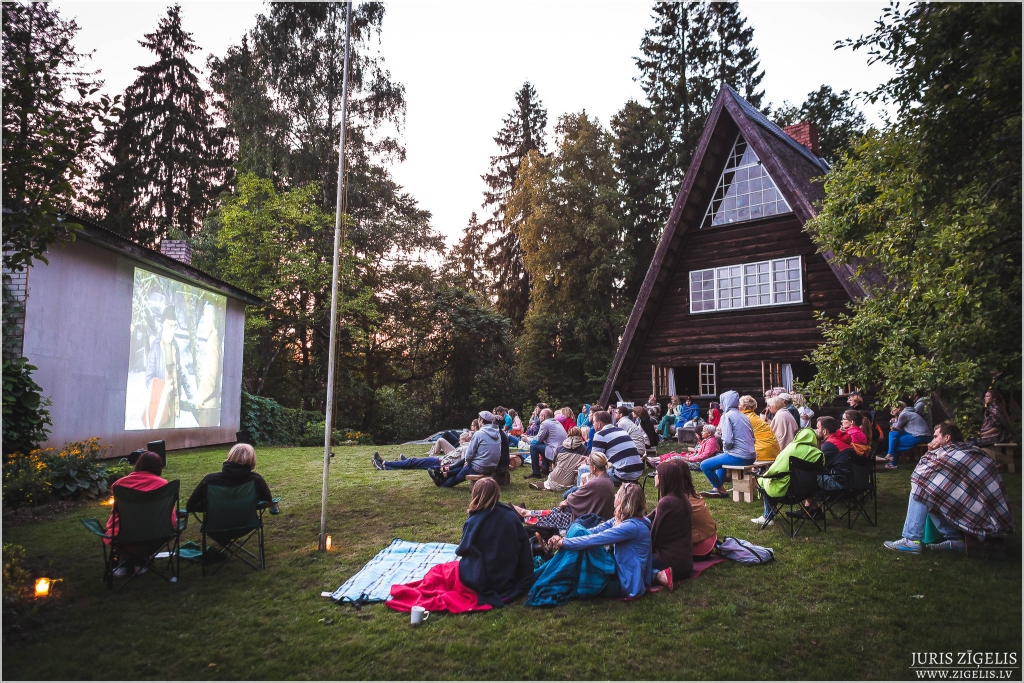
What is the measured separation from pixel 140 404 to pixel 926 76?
15.2 m

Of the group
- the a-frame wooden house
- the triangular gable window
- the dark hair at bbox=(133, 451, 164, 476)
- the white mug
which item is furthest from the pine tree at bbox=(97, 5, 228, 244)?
the white mug

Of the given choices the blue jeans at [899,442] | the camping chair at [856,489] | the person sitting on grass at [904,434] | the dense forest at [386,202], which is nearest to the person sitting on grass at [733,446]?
the camping chair at [856,489]

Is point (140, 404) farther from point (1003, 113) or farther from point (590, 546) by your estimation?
point (1003, 113)

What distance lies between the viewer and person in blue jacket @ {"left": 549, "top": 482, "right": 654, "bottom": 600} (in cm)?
505

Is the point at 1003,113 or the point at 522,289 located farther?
the point at 522,289

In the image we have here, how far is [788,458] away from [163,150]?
28384mm

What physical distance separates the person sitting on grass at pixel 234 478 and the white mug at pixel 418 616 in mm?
2199

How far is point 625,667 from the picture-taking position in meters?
3.91

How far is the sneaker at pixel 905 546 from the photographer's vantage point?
6.13 metres

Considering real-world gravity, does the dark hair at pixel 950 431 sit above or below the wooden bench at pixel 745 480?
above

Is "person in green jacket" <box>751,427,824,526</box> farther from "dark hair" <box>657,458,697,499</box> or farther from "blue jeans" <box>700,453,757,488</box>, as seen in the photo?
"dark hair" <box>657,458,697,499</box>

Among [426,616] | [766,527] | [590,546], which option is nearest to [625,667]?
[590,546]

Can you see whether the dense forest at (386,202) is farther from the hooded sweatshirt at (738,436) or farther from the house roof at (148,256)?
the hooded sweatshirt at (738,436)

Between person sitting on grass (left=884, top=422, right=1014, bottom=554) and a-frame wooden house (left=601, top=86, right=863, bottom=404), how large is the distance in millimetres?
10385
